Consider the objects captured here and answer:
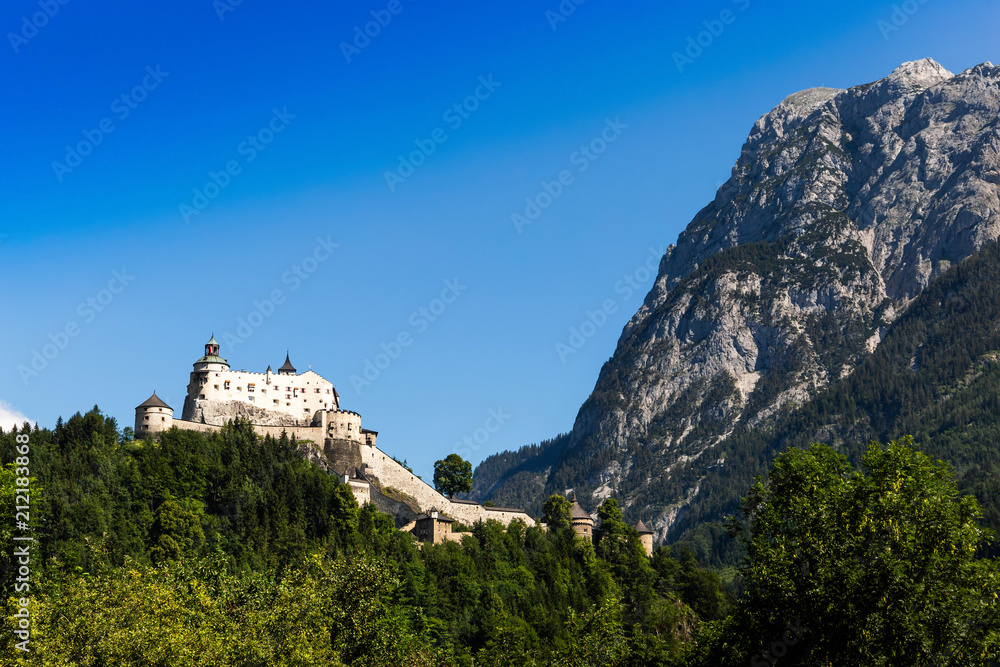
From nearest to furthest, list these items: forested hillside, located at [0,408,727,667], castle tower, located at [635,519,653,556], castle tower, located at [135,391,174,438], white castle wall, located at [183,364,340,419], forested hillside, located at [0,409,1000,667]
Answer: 1. forested hillside, located at [0,409,1000,667]
2. forested hillside, located at [0,408,727,667]
3. castle tower, located at [135,391,174,438]
4. white castle wall, located at [183,364,340,419]
5. castle tower, located at [635,519,653,556]

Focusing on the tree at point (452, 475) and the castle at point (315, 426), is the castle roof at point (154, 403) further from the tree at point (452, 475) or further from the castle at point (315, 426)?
the tree at point (452, 475)

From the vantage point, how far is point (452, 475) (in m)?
154

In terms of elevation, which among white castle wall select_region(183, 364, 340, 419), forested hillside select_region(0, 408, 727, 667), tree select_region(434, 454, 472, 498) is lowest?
forested hillside select_region(0, 408, 727, 667)

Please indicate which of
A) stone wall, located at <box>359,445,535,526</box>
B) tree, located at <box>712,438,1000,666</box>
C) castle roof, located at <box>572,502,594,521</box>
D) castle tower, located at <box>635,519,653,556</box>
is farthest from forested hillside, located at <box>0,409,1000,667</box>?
castle roof, located at <box>572,502,594,521</box>

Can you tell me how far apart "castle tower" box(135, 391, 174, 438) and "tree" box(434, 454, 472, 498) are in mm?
38278

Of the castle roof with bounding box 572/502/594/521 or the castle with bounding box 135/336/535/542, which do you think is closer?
the castle with bounding box 135/336/535/542

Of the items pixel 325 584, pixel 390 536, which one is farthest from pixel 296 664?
pixel 390 536

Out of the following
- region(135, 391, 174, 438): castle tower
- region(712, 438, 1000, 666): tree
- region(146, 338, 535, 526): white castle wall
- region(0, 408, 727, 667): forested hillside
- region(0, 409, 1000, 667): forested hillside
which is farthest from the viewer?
region(146, 338, 535, 526): white castle wall

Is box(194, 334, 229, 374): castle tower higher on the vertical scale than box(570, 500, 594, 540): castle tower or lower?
higher

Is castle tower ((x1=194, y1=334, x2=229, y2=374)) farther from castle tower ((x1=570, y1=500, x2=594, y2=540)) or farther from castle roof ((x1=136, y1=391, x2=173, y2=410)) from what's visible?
castle tower ((x1=570, y1=500, x2=594, y2=540))

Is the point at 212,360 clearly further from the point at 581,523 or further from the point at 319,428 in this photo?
the point at 581,523

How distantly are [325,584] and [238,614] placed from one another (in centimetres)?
580

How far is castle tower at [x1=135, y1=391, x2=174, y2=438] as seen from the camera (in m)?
134

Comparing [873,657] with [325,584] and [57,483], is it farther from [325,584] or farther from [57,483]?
[57,483]
